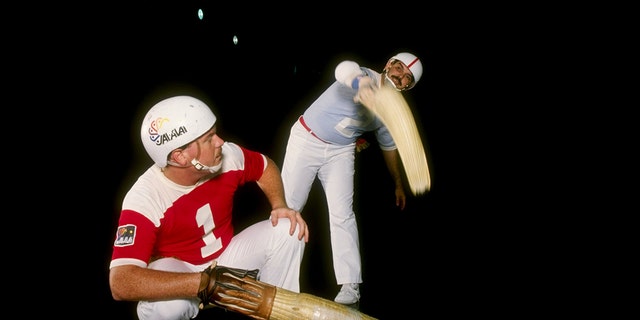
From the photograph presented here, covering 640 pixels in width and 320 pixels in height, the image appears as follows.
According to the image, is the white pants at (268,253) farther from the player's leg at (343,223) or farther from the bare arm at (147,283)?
the player's leg at (343,223)

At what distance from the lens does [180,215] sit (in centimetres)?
200

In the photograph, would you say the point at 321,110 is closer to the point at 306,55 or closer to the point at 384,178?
the point at 306,55

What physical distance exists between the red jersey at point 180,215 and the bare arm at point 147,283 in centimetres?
5

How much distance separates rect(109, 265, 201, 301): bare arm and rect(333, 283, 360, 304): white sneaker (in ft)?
3.98

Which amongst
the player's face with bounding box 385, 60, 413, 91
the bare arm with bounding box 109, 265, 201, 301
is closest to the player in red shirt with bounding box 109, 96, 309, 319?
the bare arm with bounding box 109, 265, 201, 301

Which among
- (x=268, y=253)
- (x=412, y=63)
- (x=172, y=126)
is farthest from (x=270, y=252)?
(x=412, y=63)

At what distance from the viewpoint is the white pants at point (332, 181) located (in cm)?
282

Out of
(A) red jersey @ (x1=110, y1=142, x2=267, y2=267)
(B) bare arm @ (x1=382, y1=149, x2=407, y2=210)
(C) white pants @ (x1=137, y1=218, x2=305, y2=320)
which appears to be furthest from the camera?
(B) bare arm @ (x1=382, y1=149, x2=407, y2=210)

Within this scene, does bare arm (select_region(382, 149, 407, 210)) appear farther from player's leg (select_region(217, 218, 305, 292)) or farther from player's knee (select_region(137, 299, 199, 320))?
player's knee (select_region(137, 299, 199, 320))

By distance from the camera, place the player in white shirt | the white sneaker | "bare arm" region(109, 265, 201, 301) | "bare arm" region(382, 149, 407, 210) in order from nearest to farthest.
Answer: "bare arm" region(109, 265, 201, 301) → the white sneaker → the player in white shirt → "bare arm" region(382, 149, 407, 210)

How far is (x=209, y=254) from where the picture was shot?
86.7 inches

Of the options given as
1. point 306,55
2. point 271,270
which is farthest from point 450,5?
point 271,270

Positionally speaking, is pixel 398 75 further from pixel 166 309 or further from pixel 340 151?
pixel 166 309

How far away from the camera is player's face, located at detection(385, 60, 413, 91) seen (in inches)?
113
